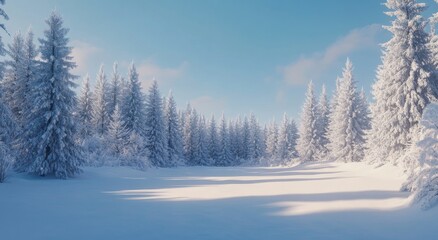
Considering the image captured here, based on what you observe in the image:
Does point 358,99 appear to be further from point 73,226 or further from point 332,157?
point 73,226

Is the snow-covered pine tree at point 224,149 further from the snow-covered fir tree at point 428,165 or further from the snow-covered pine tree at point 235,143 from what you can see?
the snow-covered fir tree at point 428,165

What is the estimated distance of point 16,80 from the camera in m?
30.1

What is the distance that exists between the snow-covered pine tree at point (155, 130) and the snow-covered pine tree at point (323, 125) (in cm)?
2391

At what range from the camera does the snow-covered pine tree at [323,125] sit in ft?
156

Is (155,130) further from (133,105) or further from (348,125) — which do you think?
(348,125)

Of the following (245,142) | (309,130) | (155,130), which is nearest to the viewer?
(155,130)

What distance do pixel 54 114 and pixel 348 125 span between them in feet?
110

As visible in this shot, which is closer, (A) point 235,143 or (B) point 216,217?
(B) point 216,217

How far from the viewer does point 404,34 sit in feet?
67.4

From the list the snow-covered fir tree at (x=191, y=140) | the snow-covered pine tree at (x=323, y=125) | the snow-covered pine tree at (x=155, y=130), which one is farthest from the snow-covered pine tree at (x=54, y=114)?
the snow-covered fir tree at (x=191, y=140)

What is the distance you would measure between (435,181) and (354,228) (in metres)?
3.43

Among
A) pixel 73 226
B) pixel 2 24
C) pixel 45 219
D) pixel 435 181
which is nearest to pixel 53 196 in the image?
pixel 45 219

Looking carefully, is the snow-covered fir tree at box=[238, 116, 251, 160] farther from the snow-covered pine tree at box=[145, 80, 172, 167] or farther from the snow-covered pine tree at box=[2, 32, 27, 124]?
the snow-covered pine tree at box=[2, 32, 27, 124]

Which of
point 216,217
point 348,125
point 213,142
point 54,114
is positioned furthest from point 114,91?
point 216,217
